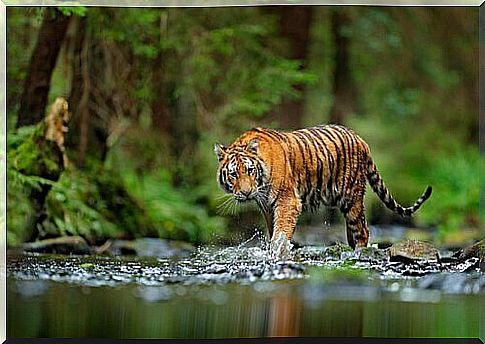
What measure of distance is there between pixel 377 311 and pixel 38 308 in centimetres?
157

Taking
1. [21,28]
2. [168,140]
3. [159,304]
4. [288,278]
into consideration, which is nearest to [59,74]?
[21,28]

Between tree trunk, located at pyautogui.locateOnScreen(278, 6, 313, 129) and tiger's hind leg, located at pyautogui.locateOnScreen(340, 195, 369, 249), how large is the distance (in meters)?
0.46

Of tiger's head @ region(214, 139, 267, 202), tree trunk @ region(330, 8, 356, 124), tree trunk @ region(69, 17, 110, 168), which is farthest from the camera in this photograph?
tree trunk @ region(69, 17, 110, 168)

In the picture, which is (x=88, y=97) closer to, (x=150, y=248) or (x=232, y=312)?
(x=150, y=248)

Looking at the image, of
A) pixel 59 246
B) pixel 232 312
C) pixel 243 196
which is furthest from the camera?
pixel 59 246

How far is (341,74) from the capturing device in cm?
426

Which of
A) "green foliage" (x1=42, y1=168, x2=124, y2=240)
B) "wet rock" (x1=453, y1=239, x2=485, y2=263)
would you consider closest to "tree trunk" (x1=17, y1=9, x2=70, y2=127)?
"green foliage" (x1=42, y1=168, x2=124, y2=240)

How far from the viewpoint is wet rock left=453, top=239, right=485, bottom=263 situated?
163 inches

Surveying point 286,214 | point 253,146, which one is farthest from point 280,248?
point 253,146

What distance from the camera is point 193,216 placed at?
4.25m

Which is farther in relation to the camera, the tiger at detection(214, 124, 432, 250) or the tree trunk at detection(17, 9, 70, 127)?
the tree trunk at detection(17, 9, 70, 127)

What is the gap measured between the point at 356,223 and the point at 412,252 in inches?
11.6

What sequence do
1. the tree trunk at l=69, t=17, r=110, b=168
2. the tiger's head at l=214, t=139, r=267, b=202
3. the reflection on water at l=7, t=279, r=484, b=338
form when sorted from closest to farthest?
1. the reflection on water at l=7, t=279, r=484, b=338
2. the tiger's head at l=214, t=139, r=267, b=202
3. the tree trunk at l=69, t=17, r=110, b=168

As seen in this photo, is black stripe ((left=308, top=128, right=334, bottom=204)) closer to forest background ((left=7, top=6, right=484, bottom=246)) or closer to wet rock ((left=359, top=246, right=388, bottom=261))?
forest background ((left=7, top=6, right=484, bottom=246))
